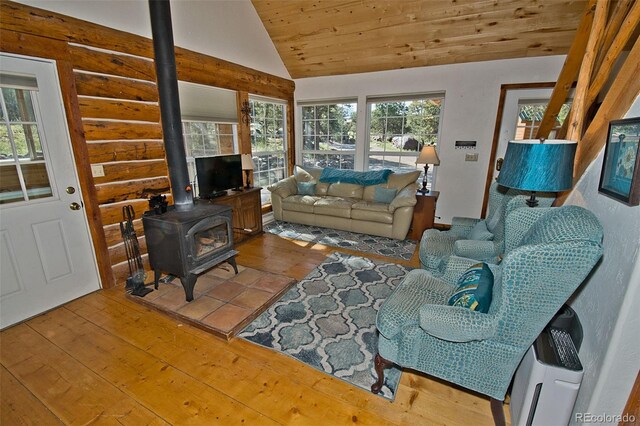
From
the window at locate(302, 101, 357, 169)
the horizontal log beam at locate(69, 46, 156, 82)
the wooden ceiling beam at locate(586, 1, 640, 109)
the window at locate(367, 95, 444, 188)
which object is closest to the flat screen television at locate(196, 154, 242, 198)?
the horizontal log beam at locate(69, 46, 156, 82)

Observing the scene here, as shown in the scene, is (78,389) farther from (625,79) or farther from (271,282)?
(625,79)

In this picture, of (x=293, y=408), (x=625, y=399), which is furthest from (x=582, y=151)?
(x=293, y=408)

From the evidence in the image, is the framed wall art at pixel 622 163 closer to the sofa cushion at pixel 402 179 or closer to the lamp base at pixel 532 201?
the lamp base at pixel 532 201

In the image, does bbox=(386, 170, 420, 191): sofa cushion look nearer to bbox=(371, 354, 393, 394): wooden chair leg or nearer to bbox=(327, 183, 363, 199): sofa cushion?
bbox=(327, 183, 363, 199): sofa cushion

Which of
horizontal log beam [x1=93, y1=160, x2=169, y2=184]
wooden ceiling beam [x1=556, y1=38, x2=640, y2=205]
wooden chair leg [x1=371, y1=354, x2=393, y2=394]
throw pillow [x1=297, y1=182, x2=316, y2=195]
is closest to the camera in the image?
wooden ceiling beam [x1=556, y1=38, x2=640, y2=205]

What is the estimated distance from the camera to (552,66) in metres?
3.82

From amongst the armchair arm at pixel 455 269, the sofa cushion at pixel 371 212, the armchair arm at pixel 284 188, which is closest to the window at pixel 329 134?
the armchair arm at pixel 284 188

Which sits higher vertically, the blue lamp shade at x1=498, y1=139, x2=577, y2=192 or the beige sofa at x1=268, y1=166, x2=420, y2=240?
the blue lamp shade at x1=498, y1=139, x2=577, y2=192

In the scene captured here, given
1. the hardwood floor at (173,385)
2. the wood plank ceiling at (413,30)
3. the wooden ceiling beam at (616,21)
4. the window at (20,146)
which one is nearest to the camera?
the hardwood floor at (173,385)

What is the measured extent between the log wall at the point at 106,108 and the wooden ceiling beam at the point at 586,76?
12.8 feet

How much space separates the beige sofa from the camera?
4148mm

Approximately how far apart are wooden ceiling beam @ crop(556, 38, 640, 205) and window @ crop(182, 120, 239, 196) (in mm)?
3748

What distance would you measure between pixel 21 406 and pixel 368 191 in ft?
14.0

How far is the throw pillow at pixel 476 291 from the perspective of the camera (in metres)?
1.53
